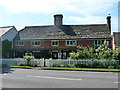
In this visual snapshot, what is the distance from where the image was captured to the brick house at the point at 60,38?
84.2 feet

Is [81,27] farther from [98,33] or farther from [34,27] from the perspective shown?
[34,27]

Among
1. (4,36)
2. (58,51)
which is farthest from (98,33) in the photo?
(4,36)

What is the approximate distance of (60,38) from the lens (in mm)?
26297

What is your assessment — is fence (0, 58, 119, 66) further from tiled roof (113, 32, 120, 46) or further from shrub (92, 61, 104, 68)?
tiled roof (113, 32, 120, 46)

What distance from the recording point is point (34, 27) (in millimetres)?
31625

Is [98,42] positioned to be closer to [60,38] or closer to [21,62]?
[60,38]

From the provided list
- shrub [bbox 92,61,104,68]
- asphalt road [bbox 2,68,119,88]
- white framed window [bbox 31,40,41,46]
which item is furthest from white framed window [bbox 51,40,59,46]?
asphalt road [bbox 2,68,119,88]

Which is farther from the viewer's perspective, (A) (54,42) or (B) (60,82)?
(A) (54,42)

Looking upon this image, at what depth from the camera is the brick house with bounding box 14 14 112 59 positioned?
84.2 ft

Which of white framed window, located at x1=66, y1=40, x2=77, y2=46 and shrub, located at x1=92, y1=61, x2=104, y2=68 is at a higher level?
white framed window, located at x1=66, y1=40, x2=77, y2=46

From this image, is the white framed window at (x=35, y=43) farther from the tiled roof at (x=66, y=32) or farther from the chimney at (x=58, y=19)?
the chimney at (x=58, y=19)

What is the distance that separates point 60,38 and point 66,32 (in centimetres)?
241

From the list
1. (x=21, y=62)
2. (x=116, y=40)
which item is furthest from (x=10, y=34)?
(x=116, y=40)

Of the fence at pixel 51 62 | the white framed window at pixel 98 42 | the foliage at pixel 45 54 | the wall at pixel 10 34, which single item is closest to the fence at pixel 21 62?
the fence at pixel 51 62
